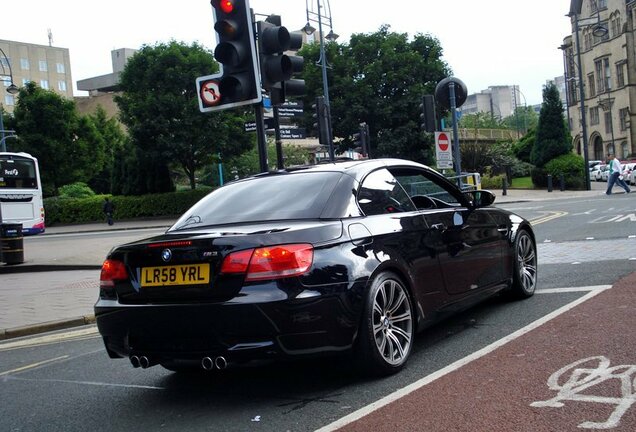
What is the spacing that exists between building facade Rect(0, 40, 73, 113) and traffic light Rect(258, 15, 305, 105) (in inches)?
4004

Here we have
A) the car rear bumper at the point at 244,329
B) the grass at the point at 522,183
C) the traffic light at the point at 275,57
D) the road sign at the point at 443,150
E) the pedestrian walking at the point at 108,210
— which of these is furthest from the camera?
the grass at the point at 522,183

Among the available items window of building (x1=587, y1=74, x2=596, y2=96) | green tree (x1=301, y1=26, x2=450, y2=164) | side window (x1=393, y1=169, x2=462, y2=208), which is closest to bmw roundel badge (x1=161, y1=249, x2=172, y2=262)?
side window (x1=393, y1=169, x2=462, y2=208)

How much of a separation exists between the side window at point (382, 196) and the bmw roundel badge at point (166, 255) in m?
1.39

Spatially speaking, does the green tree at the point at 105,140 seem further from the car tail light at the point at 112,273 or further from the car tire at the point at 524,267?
the car tail light at the point at 112,273

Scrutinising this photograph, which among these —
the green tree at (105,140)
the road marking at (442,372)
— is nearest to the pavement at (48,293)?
the road marking at (442,372)

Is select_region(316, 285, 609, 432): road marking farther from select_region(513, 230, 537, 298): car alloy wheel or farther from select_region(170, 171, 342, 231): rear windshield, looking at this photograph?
select_region(170, 171, 342, 231): rear windshield

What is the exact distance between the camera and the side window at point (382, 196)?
4.88 meters

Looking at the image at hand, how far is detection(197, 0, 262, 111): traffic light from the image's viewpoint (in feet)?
27.2

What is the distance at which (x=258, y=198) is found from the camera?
198 inches

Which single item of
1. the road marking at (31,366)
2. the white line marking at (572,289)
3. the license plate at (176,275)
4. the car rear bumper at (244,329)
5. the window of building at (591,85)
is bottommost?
the road marking at (31,366)

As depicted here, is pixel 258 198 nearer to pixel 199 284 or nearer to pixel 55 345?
pixel 199 284

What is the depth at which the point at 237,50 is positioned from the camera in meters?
8.27

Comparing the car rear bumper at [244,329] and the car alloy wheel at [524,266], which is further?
the car alloy wheel at [524,266]

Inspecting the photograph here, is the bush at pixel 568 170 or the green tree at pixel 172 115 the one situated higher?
the green tree at pixel 172 115
